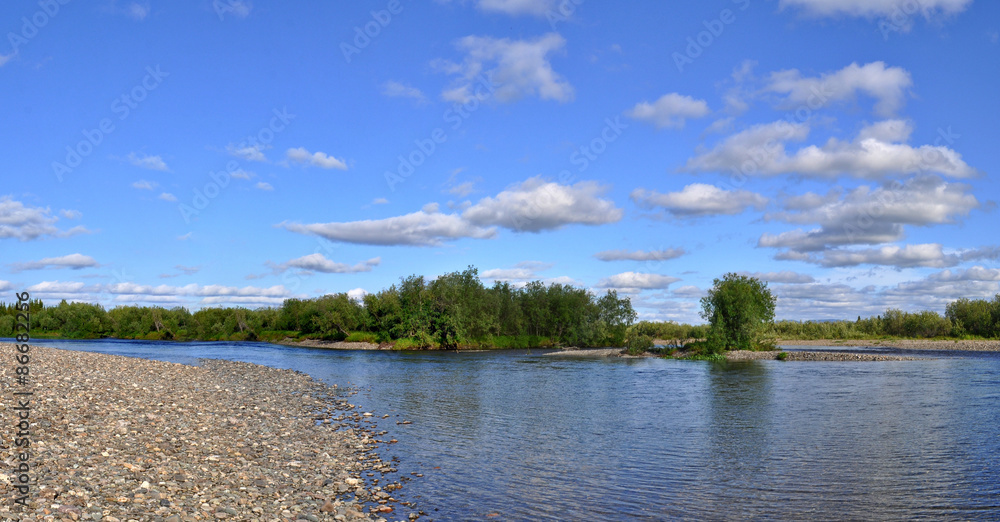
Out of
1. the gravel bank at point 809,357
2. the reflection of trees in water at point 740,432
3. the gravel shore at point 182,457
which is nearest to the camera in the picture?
the gravel shore at point 182,457

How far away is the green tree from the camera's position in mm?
101375

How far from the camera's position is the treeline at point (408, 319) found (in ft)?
439

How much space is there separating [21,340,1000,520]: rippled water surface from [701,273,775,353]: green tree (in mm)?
49656

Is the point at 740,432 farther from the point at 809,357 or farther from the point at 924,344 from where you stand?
the point at 924,344

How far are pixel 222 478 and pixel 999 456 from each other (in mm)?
29925

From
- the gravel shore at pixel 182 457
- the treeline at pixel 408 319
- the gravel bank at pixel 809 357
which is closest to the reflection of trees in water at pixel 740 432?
the gravel shore at pixel 182 457

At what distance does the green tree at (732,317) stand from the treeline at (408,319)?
38.5 m

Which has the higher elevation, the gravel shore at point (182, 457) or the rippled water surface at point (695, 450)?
the gravel shore at point (182, 457)

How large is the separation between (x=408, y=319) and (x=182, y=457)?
115621 millimetres

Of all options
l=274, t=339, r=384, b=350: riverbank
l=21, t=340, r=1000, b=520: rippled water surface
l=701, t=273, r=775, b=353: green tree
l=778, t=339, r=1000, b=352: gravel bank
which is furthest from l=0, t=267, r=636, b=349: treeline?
l=21, t=340, r=1000, b=520: rippled water surface

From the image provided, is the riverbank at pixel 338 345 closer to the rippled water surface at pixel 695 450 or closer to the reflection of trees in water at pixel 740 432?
the rippled water surface at pixel 695 450

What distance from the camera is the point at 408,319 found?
133750 millimetres

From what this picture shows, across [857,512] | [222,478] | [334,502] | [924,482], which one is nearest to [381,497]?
[334,502]

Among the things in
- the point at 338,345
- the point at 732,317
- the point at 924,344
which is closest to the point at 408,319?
the point at 338,345
